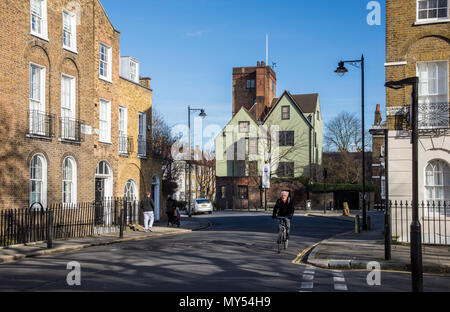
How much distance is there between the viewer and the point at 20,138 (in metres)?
18.9

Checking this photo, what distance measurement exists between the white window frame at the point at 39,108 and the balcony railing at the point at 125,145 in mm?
7674

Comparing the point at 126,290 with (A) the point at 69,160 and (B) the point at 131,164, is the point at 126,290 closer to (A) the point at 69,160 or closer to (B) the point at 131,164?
(A) the point at 69,160

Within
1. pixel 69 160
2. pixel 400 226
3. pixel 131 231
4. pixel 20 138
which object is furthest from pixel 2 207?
pixel 400 226

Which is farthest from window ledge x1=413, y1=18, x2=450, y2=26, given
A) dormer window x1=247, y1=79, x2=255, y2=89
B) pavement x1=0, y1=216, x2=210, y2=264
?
dormer window x1=247, y1=79, x2=255, y2=89

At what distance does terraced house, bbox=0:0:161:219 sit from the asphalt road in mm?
5121

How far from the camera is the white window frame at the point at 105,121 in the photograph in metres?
25.4

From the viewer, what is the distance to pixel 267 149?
60.0 metres

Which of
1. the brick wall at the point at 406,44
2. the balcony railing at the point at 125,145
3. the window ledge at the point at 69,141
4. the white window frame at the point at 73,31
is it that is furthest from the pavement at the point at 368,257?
the balcony railing at the point at 125,145

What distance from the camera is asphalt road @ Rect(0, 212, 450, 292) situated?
9.55 meters

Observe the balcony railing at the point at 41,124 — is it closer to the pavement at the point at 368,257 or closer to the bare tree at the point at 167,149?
the pavement at the point at 368,257

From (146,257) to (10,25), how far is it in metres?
10.2

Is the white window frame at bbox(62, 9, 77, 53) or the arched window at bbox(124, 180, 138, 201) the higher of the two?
the white window frame at bbox(62, 9, 77, 53)

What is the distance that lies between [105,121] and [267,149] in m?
35.9

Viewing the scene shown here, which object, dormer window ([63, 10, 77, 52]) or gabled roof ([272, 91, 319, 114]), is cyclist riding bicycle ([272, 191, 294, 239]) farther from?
gabled roof ([272, 91, 319, 114])
